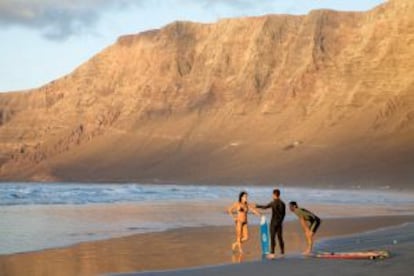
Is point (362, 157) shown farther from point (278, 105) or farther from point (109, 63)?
point (109, 63)

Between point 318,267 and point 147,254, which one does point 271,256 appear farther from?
point 147,254

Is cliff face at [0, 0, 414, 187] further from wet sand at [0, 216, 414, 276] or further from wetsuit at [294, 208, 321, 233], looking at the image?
wetsuit at [294, 208, 321, 233]

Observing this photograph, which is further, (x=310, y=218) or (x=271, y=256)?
(x=310, y=218)

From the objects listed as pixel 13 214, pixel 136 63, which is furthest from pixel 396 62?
pixel 13 214

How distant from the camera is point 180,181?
10569 cm

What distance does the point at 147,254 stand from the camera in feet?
53.3

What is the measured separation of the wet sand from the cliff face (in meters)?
61.8

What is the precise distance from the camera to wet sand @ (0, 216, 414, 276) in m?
14.0

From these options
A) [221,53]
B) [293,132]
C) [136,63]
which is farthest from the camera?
[136,63]

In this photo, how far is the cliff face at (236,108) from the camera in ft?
311

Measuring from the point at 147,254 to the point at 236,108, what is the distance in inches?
3966

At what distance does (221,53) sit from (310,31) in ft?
52.8

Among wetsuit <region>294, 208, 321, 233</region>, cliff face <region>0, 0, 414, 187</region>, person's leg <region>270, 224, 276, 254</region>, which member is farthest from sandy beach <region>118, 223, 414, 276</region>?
cliff face <region>0, 0, 414, 187</region>

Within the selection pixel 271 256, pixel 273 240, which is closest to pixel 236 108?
pixel 273 240
